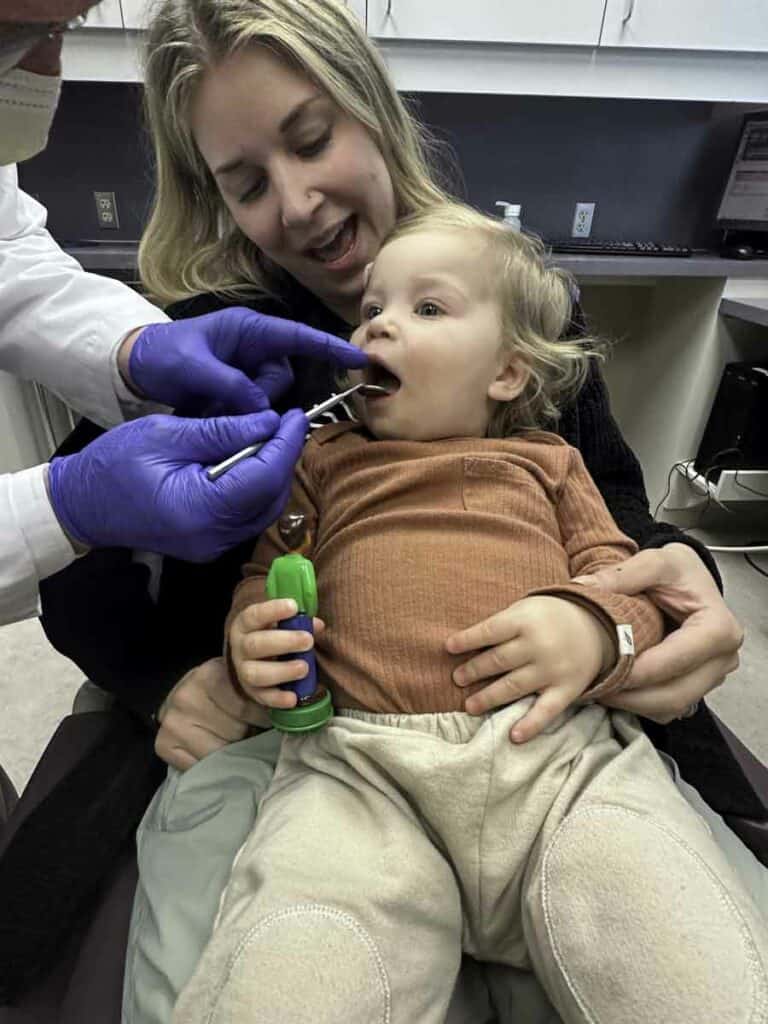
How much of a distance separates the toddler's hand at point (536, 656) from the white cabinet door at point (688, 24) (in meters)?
1.93

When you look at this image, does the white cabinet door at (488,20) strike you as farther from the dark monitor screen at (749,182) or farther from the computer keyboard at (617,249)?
the dark monitor screen at (749,182)

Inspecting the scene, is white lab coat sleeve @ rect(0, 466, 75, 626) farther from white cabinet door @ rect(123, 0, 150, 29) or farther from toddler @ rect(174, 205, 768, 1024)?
white cabinet door @ rect(123, 0, 150, 29)

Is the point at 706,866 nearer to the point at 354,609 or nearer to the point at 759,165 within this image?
the point at 354,609

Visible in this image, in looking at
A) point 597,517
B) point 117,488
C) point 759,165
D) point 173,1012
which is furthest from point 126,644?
point 759,165

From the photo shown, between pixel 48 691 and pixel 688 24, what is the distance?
2.52 m

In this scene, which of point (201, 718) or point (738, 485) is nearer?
point (201, 718)

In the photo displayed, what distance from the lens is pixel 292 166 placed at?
0.86 m

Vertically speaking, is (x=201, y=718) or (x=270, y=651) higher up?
(x=270, y=651)

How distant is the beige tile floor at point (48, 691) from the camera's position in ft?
4.92

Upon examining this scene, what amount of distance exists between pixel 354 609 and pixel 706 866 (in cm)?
37

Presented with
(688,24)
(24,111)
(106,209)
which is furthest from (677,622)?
(106,209)

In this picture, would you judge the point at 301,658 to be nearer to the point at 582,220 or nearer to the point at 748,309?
the point at 748,309

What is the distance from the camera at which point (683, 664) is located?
678 mm

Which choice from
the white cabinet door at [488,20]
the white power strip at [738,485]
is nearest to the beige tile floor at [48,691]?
the white power strip at [738,485]
